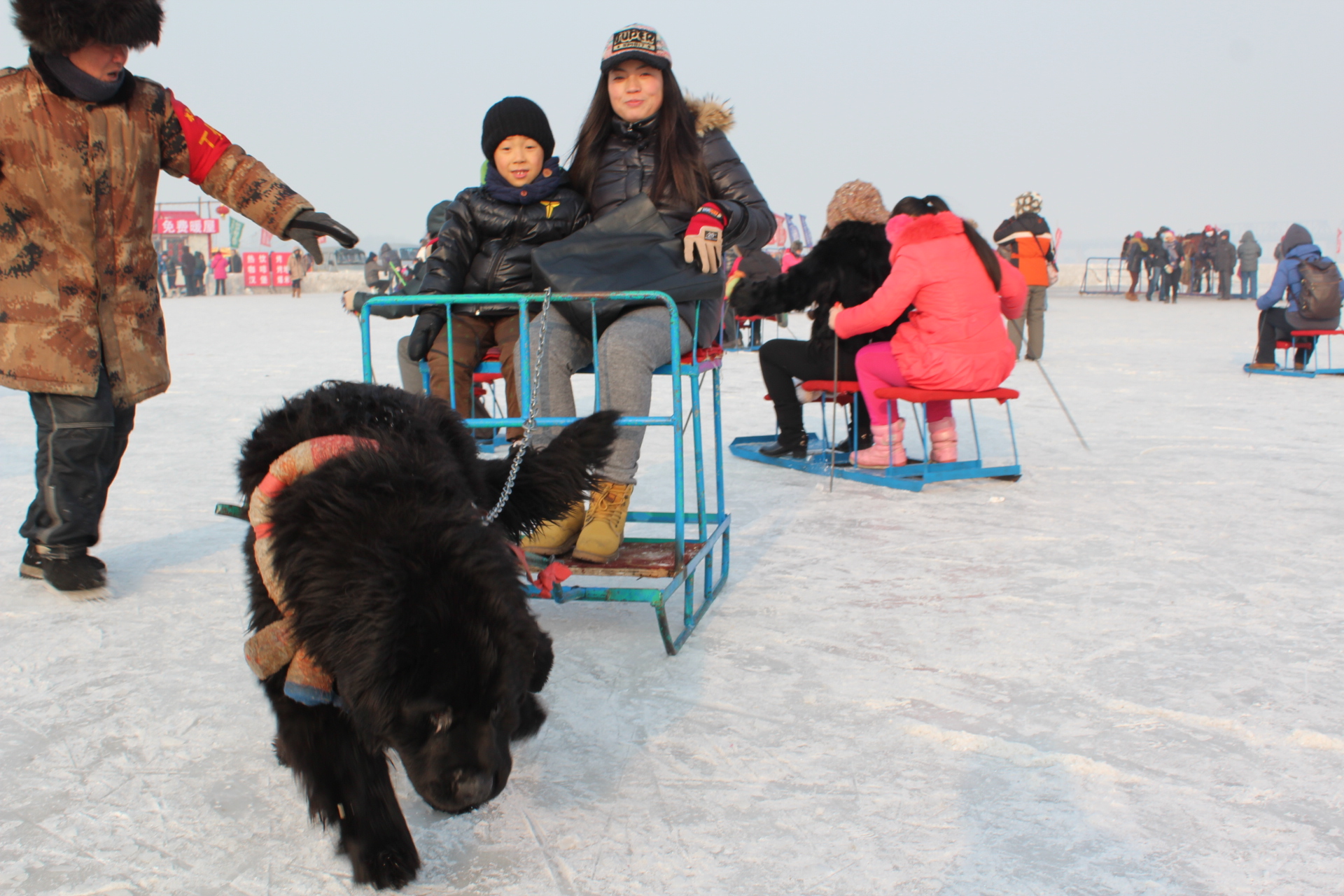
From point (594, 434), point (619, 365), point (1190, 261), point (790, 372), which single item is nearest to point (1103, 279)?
point (1190, 261)

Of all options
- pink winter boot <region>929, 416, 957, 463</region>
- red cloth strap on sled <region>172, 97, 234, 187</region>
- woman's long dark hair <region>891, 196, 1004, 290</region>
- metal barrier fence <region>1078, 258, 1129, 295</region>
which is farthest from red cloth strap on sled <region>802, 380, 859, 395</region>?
metal barrier fence <region>1078, 258, 1129, 295</region>

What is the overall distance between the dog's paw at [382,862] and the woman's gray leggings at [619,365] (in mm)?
1334

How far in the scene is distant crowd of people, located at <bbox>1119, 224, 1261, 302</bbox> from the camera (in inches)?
1041

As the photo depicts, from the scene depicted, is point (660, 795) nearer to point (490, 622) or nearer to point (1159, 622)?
point (490, 622)

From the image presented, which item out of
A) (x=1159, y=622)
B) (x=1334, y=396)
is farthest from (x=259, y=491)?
(x=1334, y=396)

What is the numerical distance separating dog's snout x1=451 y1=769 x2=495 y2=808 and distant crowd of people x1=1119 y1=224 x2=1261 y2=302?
28.1 metres

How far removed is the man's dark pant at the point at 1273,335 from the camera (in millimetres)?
10250

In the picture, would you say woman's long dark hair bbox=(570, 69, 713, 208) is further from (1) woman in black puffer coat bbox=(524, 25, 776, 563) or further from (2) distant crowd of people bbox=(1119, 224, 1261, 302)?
(2) distant crowd of people bbox=(1119, 224, 1261, 302)

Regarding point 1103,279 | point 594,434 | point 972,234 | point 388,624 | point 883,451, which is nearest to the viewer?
point 388,624

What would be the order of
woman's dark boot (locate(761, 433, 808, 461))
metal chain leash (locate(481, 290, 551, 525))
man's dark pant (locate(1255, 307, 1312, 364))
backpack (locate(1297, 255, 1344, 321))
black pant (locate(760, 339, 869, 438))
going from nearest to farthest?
metal chain leash (locate(481, 290, 551, 525)) → black pant (locate(760, 339, 869, 438)) → woman's dark boot (locate(761, 433, 808, 461)) → backpack (locate(1297, 255, 1344, 321)) → man's dark pant (locate(1255, 307, 1312, 364))

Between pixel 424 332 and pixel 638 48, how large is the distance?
115 cm

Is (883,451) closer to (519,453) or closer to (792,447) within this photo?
(792,447)

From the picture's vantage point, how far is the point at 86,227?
304 cm

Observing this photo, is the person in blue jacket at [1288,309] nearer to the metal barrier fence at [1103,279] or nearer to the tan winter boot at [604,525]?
the tan winter boot at [604,525]
